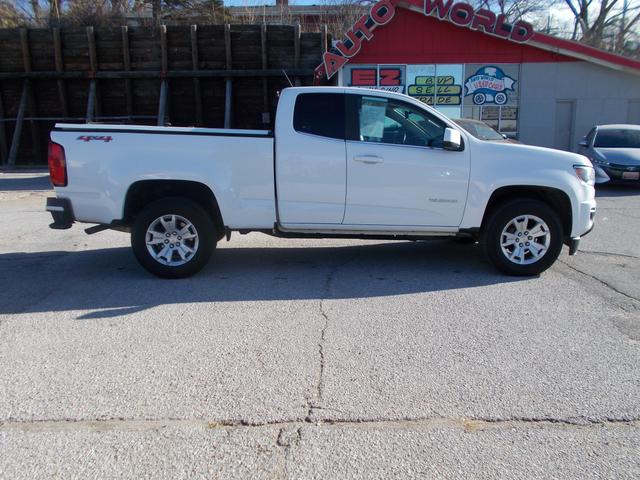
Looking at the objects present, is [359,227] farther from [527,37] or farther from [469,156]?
[527,37]

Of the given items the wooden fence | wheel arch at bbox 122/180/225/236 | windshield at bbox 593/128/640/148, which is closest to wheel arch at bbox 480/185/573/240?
wheel arch at bbox 122/180/225/236

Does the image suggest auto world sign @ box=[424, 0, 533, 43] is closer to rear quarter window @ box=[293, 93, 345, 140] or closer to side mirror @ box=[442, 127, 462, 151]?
rear quarter window @ box=[293, 93, 345, 140]

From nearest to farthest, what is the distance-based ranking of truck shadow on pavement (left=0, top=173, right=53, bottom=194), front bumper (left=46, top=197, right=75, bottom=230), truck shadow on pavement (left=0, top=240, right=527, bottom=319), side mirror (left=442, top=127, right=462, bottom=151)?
truck shadow on pavement (left=0, top=240, right=527, bottom=319)
side mirror (left=442, top=127, right=462, bottom=151)
front bumper (left=46, top=197, right=75, bottom=230)
truck shadow on pavement (left=0, top=173, right=53, bottom=194)

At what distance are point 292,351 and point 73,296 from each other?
8.87 ft

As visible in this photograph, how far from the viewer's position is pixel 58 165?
5828mm

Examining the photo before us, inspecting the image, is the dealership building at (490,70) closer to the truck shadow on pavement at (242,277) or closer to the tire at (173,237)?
the truck shadow on pavement at (242,277)

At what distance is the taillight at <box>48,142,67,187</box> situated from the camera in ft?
19.0

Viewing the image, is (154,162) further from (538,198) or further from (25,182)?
(25,182)

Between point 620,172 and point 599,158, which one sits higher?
point 599,158

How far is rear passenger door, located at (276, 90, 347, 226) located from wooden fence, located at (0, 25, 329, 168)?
1219 centimetres

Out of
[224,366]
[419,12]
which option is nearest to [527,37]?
[419,12]

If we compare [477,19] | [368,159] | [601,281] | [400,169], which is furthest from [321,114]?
[477,19]

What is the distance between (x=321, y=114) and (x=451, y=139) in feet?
4.82

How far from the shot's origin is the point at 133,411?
10.9 feet
